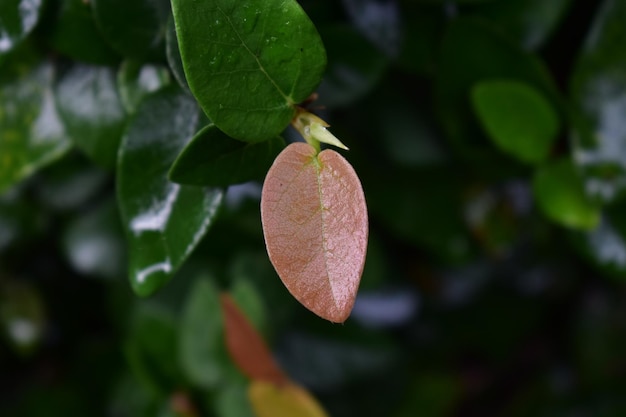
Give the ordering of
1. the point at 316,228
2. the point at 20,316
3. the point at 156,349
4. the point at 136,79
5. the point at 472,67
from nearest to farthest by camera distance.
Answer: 1. the point at 316,228
2. the point at 136,79
3. the point at 472,67
4. the point at 156,349
5. the point at 20,316

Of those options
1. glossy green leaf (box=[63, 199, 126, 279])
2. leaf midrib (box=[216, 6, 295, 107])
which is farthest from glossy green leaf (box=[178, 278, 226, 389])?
leaf midrib (box=[216, 6, 295, 107])

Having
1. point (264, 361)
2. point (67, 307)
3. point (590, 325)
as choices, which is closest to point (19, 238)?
point (67, 307)

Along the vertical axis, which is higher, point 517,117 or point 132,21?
point 132,21

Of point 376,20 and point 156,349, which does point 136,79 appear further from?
point 156,349

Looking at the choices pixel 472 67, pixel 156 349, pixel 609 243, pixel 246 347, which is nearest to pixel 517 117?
pixel 472 67

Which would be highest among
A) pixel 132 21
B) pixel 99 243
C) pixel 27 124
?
pixel 132 21

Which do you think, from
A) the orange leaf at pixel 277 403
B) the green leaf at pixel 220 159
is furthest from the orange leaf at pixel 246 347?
the green leaf at pixel 220 159
